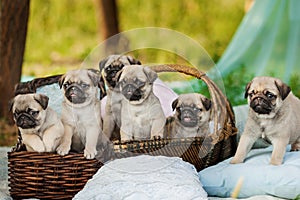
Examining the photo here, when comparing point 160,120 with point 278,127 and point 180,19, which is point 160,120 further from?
point 180,19

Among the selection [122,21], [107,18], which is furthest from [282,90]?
[122,21]

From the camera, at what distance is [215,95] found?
386cm

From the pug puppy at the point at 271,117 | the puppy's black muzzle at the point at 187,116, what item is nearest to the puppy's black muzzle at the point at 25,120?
A: the puppy's black muzzle at the point at 187,116

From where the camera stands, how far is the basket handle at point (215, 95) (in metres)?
3.80

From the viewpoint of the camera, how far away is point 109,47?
4008 millimetres

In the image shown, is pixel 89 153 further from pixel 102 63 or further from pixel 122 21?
pixel 122 21

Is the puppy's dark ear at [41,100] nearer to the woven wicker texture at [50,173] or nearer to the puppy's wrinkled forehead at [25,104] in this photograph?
the puppy's wrinkled forehead at [25,104]

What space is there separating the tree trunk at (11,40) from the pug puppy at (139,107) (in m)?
2.78

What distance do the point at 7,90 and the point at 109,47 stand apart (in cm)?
267

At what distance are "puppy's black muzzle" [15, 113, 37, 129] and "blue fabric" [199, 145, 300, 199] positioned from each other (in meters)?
0.94

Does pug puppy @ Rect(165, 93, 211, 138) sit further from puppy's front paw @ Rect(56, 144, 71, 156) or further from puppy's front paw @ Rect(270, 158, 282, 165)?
puppy's front paw @ Rect(56, 144, 71, 156)

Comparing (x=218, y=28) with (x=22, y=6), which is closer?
(x=22, y=6)

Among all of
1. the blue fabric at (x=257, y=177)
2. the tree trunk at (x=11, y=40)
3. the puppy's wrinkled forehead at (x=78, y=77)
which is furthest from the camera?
the tree trunk at (x=11, y=40)

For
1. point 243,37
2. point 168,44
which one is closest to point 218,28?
point 243,37
